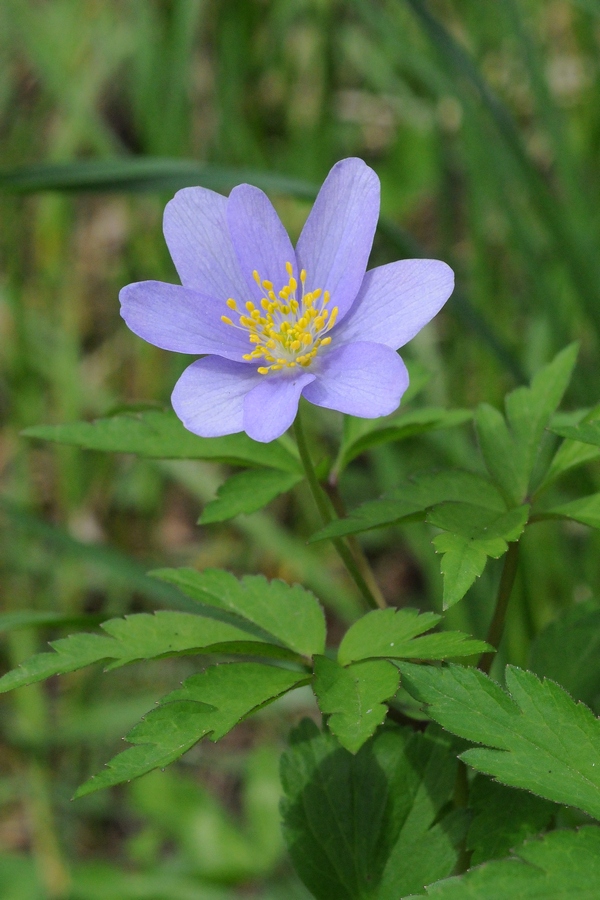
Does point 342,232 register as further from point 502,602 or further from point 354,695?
point 354,695

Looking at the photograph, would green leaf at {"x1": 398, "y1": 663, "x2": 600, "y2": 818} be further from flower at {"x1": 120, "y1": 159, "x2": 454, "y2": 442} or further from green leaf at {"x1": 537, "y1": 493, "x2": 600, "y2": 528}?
flower at {"x1": 120, "y1": 159, "x2": 454, "y2": 442}

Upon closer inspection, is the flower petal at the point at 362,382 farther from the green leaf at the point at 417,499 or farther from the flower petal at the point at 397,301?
the green leaf at the point at 417,499

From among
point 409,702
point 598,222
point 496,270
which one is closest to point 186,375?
point 409,702

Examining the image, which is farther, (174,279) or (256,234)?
(174,279)

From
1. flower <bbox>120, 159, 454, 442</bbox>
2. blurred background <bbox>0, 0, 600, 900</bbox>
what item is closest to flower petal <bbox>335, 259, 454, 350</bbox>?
flower <bbox>120, 159, 454, 442</bbox>

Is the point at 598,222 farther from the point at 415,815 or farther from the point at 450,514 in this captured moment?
the point at 415,815

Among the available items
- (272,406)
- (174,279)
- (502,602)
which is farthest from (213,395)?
(174,279)
